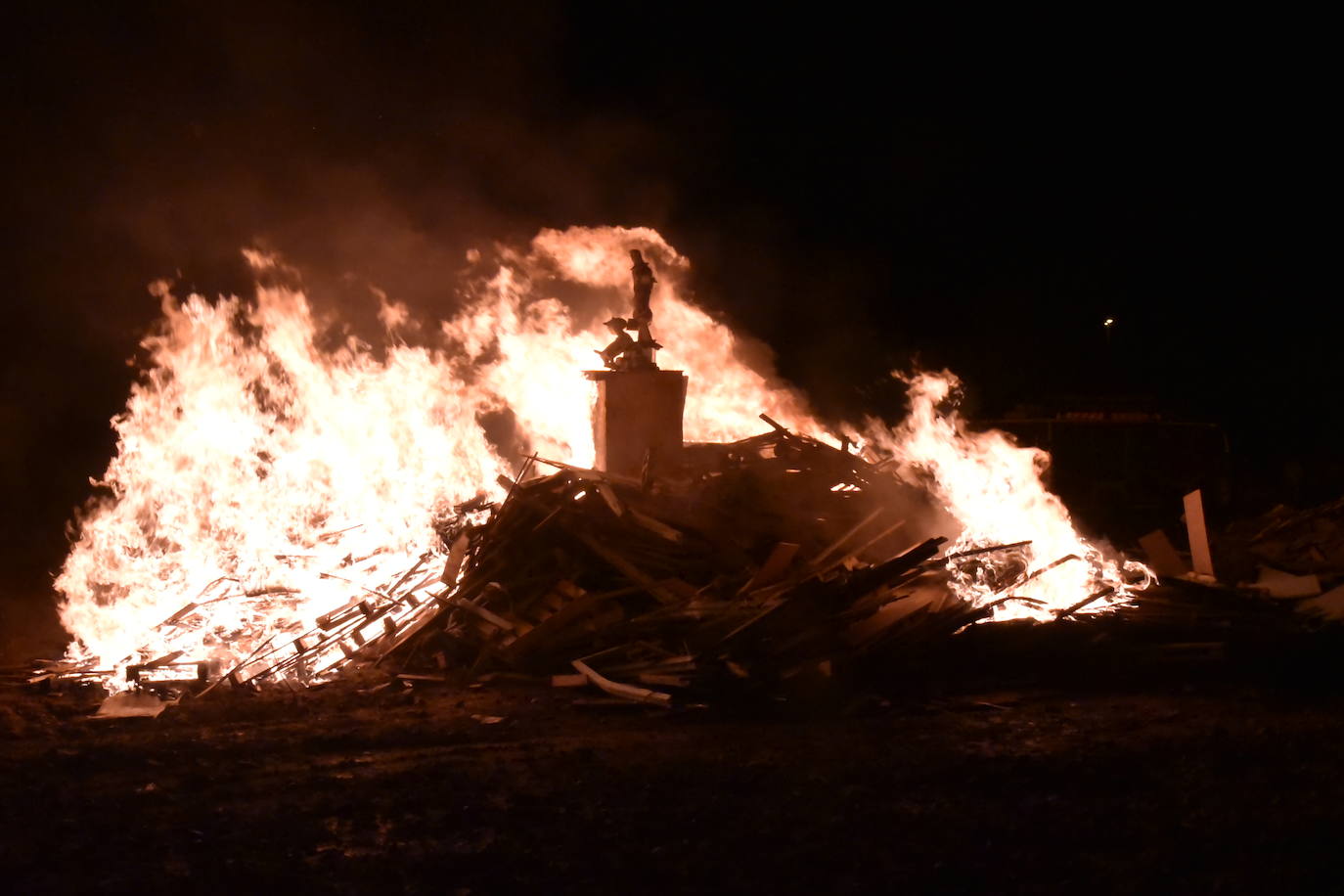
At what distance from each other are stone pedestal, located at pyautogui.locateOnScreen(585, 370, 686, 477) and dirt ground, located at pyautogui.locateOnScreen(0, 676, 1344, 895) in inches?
160

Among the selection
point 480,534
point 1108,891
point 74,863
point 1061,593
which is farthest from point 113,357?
point 1108,891

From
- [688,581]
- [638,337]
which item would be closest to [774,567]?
[688,581]

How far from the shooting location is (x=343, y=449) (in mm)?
12398

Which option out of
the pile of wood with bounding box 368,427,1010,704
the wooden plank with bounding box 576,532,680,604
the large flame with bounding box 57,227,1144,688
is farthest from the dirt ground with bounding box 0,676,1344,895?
the large flame with bounding box 57,227,1144,688

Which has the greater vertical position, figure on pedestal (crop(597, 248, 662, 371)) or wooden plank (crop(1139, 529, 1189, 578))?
figure on pedestal (crop(597, 248, 662, 371))

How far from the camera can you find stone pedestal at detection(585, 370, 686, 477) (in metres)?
12.0

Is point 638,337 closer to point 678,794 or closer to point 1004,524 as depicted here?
point 1004,524

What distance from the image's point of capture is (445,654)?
31.0ft

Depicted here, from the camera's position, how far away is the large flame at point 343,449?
419 inches

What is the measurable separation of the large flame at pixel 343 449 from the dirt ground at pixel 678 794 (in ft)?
7.41

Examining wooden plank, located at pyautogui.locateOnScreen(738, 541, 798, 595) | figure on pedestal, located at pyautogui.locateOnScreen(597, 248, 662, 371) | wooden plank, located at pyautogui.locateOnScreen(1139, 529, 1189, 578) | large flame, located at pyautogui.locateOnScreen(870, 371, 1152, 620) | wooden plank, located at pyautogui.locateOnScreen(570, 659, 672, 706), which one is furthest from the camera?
figure on pedestal, located at pyautogui.locateOnScreen(597, 248, 662, 371)

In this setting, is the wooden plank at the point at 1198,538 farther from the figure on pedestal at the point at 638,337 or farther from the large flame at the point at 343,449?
the figure on pedestal at the point at 638,337

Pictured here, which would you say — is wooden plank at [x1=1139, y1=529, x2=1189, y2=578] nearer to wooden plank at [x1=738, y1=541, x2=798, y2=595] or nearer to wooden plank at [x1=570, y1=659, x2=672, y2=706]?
wooden plank at [x1=738, y1=541, x2=798, y2=595]

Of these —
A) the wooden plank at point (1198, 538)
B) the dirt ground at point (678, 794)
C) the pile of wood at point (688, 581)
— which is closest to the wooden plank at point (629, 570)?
the pile of wood at point (688, 581)
